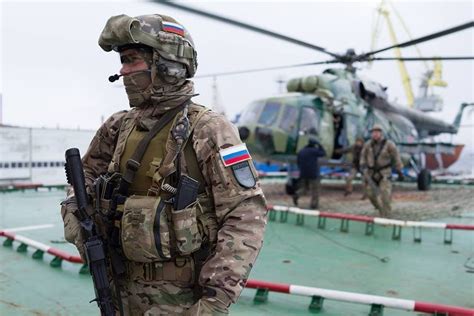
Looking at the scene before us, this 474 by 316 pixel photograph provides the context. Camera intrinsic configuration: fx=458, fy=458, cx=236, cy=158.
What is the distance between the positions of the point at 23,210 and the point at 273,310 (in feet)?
20.8

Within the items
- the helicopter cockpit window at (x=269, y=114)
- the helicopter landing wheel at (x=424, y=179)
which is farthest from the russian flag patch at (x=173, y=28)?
the helicopter landing wheel at (x=424, y=179)

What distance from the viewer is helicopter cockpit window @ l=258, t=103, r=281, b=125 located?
10.0 metres

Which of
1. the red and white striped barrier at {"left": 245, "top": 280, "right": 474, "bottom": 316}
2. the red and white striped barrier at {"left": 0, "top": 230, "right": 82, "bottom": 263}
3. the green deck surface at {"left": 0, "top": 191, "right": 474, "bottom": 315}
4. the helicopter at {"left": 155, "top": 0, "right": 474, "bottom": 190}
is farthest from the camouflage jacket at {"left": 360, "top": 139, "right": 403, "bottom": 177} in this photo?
the red and white striped barrier at {"left": 0, "top": 230, "right": 82, "bottom": 263}

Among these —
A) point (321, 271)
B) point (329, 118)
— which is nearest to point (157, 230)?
point (321, 271)

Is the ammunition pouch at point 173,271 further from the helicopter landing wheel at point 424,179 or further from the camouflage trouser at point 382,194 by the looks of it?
the helicopter landing wheel at point 424,179

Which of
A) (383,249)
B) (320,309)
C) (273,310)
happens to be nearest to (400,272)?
(383,249)

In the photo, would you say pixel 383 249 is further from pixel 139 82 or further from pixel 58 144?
pixel 58 144

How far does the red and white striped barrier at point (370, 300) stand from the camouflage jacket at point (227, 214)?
6.63ft

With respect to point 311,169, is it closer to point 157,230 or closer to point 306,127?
point 306,127

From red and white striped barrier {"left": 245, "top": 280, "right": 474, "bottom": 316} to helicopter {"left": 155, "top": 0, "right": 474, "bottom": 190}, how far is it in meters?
5.30

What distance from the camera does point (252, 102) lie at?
34.6ft

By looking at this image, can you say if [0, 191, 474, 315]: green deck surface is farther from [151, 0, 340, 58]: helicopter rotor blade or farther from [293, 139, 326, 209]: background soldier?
[151, 0, 340, 58]: helicopter rotor blade

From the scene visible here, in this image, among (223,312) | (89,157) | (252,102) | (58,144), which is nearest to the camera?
(223,312)

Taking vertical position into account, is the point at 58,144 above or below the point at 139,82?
below
